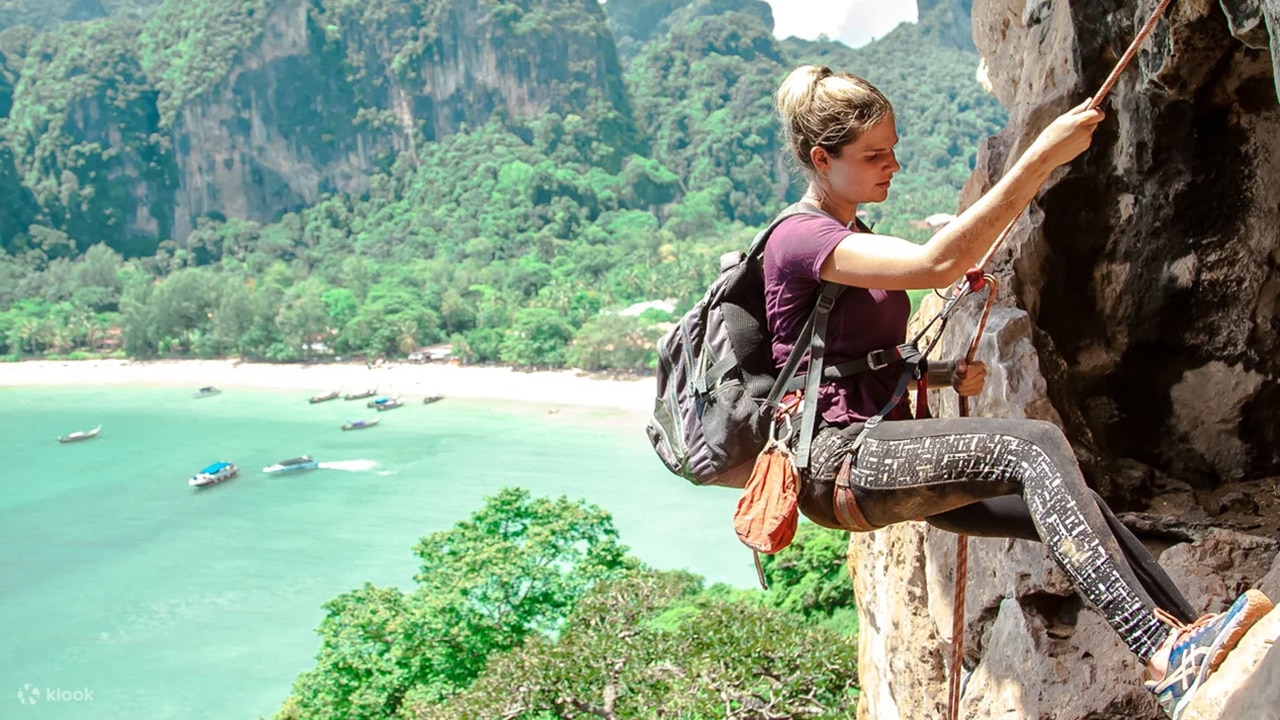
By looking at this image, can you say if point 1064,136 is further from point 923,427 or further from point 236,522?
point 236,522

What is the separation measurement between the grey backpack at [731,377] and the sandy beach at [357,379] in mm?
30437

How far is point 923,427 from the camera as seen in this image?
200cm

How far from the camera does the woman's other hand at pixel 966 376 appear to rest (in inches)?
91.4

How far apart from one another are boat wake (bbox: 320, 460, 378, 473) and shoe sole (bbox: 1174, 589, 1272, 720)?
94.4ft

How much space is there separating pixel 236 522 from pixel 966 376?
25.9 metres

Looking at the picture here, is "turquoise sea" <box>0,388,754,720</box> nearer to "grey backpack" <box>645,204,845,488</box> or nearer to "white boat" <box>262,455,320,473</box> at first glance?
"white boat" <box>262,455,320,473</box>

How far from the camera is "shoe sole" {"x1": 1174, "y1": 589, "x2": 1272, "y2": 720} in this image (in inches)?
63.1

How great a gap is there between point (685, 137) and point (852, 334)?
74.7 metres

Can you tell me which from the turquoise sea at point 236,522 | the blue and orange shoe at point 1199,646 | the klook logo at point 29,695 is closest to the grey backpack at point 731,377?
the blue and orange shoe at point 1199,646

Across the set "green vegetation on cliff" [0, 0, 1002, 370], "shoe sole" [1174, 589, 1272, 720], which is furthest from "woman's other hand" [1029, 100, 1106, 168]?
"green vegetation on cliff" [0, 0, 1002, 370]

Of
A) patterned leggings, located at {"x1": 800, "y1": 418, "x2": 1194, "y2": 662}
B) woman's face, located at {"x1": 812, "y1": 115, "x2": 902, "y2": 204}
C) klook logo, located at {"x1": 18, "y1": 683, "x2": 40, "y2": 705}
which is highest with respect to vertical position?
woman's face, located at {"x1": 812, "y1": 115, "x2": 902, "y2": 204}

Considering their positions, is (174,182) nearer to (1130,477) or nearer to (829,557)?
(829,557)

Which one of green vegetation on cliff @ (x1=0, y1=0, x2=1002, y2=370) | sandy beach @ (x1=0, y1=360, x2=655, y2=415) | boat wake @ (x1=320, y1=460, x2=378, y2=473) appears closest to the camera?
boat wake @ (x1=320, y1=460, x2=378, y2=473)

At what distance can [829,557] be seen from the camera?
12844mm
